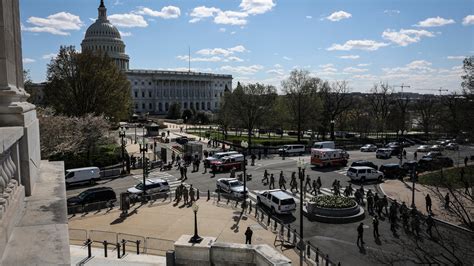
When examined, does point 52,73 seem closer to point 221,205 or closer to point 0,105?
point 221,205

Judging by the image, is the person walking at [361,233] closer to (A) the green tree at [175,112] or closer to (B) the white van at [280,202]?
(B) the white van at [280,202]

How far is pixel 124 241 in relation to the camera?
54.6 ft

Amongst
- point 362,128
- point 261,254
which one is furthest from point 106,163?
point 362,128

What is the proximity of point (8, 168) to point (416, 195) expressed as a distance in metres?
30.8

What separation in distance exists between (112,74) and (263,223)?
137 feet

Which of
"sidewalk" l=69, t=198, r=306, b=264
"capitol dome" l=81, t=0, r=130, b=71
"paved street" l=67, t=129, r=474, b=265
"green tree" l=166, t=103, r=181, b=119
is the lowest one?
"paved street" l=67, t=129, r=474, b=265

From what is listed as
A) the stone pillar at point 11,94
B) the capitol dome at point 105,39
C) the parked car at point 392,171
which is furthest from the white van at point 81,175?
the capitol dome at point 105,39

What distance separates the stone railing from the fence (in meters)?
11.1

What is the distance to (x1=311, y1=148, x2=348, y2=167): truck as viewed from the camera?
140 feet

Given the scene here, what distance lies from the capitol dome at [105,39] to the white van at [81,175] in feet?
375

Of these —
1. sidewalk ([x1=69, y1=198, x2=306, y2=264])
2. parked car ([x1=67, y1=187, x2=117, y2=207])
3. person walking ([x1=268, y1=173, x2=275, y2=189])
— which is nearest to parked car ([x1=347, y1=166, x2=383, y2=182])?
person walking ([x1=268, y1=173, x2=275, y2=189])

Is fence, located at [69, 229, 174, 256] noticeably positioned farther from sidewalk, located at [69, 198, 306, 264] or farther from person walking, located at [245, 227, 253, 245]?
person walking, located at [245, 227, 253, 245]

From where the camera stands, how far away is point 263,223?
872 inches

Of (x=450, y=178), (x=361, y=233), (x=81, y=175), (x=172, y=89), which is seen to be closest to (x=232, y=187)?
(x=361, y=233)
